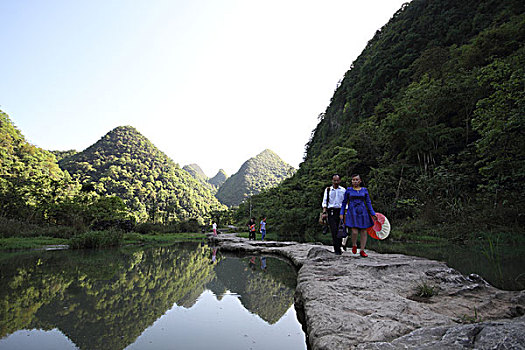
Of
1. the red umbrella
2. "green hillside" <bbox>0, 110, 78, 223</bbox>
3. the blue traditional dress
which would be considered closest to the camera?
the blue traditional dress

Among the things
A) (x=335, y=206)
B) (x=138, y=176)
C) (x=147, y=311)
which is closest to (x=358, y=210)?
(x=335, y=206)

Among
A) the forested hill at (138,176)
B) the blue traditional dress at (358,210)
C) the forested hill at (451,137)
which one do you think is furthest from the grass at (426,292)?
the forested hill at (138,176)

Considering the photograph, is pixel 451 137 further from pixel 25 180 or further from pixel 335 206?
pixel 25 180

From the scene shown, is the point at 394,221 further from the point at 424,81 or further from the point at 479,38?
the point at 479,38

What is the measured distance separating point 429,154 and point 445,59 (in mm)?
11192

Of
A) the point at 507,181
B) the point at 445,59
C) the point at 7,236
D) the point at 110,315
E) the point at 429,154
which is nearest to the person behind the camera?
the point at 110,315

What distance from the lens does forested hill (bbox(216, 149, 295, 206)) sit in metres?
119

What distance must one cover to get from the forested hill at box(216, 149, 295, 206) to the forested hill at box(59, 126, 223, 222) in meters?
18.4

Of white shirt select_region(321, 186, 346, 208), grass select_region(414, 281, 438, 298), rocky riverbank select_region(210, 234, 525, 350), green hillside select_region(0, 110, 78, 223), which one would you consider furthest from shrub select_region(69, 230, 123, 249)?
grass select_region(414, 281, 438, 298)

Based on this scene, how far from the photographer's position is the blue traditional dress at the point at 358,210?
5215mm

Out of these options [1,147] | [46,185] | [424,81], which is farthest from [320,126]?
[1,147]

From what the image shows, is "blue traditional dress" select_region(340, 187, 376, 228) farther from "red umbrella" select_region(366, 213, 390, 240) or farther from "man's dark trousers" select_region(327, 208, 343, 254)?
"red umbrella" select_region(366, 213, 390, 240)

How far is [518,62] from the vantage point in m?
9.84

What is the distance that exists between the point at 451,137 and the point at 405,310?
1340 centimetres
